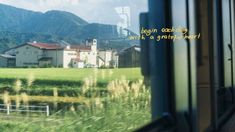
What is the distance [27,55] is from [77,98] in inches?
15.2

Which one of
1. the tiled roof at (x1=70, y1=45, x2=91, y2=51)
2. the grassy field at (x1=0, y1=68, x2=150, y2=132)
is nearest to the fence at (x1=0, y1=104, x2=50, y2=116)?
the grassy field at (x1=0, y1=68, x2=150, y2=132)

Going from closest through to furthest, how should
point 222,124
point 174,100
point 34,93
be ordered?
point 34,93 < point 174,100 < point 222,124

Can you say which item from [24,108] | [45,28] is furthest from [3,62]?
[45,28]

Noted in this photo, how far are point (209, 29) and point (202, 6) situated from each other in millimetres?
210

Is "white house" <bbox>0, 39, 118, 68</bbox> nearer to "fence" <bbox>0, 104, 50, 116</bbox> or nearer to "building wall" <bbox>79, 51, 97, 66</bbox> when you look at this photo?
"building wall" <bbox>79, 51, 97, 66</bbox>

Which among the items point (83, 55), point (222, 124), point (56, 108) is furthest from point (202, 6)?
point (56, 108)

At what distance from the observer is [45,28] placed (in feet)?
5.23

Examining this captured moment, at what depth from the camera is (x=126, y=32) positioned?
2348mm

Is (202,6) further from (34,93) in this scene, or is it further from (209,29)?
(34,93)

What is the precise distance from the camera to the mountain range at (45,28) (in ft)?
4.50

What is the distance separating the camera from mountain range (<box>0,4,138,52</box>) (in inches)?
54.0

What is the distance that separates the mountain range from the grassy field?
10cm

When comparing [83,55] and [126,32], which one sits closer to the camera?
[83,55]

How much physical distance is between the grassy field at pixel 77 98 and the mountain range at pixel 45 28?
3.9 inches
